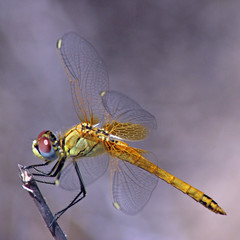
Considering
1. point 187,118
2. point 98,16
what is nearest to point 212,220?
point 187,118

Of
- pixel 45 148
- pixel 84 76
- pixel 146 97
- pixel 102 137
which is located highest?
pixel 146 97

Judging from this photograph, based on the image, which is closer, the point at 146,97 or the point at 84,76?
the point at 84,76

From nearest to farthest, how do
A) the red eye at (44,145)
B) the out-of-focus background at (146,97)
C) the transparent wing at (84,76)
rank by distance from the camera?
1. the red eye at (44,145)
2. the transparent wing at (84,76)
3. the out-of-focus background at (146,97)

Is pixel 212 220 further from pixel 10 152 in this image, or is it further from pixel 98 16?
pixel 98 16

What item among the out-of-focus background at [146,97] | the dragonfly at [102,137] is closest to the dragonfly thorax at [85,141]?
the dragonfly at [102,137]

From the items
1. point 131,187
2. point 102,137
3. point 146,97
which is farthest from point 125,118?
point 146,97

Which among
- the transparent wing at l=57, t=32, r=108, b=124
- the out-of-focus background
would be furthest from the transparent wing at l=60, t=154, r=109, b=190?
the out-of-focus background

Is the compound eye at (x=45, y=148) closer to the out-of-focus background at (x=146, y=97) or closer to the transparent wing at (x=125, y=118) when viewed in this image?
the transparent wing at (x=125, y=118)

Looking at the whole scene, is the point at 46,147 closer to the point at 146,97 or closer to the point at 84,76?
the point at 84,76
